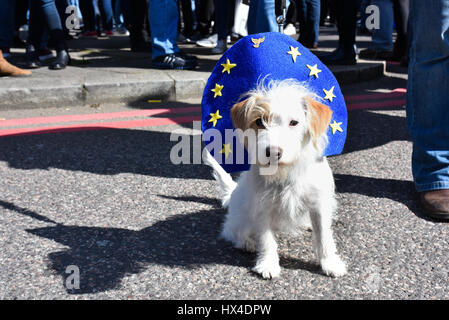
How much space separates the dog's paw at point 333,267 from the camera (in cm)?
208

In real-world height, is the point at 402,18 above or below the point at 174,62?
above

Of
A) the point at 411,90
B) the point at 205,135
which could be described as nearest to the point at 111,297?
the point at 205,135

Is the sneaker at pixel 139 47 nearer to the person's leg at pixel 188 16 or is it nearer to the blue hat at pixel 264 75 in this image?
the person's leg at pixel 188 16

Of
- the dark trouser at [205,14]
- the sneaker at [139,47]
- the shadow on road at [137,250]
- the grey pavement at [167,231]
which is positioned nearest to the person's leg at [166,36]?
the sneaker at [139,47]

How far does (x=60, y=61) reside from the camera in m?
5.77

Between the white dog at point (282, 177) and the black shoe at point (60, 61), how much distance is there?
166 inches

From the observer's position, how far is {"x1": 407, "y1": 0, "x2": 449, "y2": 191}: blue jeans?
8.66 feet

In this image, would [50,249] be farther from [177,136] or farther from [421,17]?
[421,17]

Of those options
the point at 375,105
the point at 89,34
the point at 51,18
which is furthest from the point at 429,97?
the point at 89,34

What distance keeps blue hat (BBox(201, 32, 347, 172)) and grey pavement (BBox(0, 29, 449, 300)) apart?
0.49 metres

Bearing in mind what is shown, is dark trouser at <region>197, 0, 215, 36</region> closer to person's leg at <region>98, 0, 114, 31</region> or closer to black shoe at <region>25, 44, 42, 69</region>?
person's leg at <region>98, 0, 114, 31</region>

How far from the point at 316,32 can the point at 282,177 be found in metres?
5.87

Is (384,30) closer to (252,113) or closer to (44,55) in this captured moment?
(44,55)

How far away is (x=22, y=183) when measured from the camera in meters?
3.12
